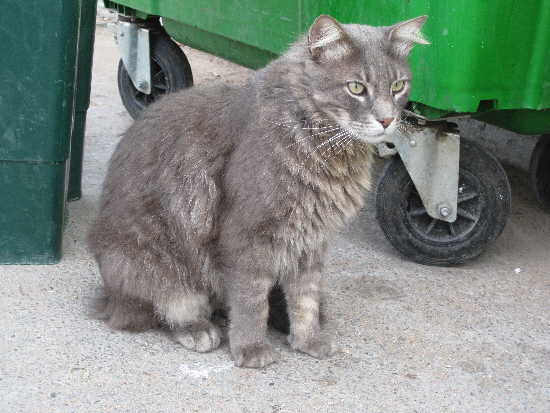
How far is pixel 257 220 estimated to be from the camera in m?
2.76

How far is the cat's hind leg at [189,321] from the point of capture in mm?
2996

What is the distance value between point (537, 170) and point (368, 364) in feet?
7.11

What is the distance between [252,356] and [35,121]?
140 centimetres

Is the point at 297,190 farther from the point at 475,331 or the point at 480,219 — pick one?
the point at 480,219

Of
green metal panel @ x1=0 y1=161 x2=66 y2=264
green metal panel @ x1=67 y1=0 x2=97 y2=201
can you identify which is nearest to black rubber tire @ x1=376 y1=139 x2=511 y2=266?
green metal panel @ x1=0 y1=161 x2=66 y2=264

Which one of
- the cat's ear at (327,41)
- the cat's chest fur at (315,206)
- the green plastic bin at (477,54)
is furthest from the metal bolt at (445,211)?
the cat's ear at (327,41)

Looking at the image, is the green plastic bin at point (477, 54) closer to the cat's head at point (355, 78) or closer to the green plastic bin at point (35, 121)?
the cat's head at point (355, 78)

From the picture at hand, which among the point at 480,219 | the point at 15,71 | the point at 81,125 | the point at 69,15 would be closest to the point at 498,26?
the point at 480,219

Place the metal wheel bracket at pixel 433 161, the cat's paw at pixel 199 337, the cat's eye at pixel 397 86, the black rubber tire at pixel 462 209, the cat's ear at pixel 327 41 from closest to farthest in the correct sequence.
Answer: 1. the cat's ear at pixel 327 41
2. the cat's eye at pixel 397 86
3. the cat's paw at pixel 199 337
4. the metal wheel bracket at pixel 433 161
5. the black rubber tire at pixel 462 209

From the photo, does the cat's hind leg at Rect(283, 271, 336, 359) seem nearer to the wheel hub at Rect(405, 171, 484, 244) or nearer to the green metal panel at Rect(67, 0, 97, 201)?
the wheel hub at Rect(405, 171, 484, 244)

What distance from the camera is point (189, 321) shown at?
3.05 metres

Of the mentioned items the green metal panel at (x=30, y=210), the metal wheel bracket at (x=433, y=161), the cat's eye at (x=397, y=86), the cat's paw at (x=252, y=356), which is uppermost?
the cat's eye at (x=397, y=86)

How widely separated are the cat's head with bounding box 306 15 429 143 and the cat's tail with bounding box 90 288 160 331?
Result: 40.7 inches

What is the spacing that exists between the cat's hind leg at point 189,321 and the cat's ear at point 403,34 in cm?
118
